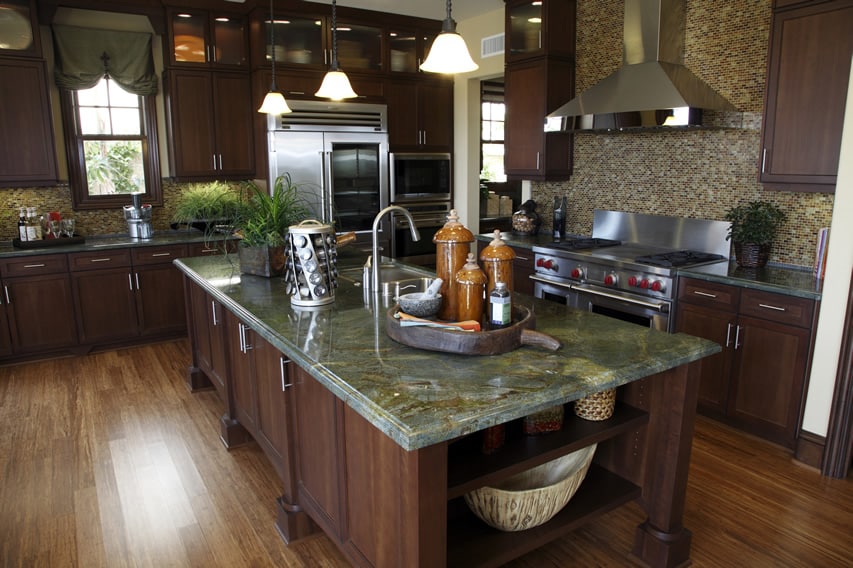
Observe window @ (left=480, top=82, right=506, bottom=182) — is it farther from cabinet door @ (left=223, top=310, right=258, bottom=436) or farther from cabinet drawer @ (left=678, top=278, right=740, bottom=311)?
cabinet door @ (left=223, top=310, right=258, bottom=436)

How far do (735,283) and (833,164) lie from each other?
76 centimetres

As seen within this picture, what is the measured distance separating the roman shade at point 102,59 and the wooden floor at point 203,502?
116 inches

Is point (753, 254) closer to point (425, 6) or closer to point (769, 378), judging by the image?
point (769, 378)

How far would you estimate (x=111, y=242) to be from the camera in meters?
5.02

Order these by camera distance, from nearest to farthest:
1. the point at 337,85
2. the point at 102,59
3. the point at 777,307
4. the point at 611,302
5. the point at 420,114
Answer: the point at 337,85, the point at 777,307, the point at 611,302, the point at 102,59, the point at 420,114

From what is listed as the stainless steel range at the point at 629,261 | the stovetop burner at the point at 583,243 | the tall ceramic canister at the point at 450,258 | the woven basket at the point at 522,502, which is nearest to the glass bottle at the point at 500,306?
the tall ceramic canister at the point at 450,258

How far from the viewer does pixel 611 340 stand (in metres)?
2.12

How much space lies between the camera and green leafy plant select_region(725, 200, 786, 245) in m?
3.40

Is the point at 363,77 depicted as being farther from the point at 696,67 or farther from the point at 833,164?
the point at 833,164

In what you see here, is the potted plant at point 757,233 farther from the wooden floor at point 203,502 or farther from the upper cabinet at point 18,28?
the upper cabinet at point 18,28

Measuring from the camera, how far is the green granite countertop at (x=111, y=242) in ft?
15.0

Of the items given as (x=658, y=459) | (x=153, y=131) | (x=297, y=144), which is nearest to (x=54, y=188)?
(x=153, y=131)

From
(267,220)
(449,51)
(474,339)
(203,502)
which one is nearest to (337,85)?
(267,220)

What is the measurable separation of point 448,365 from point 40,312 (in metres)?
4.19
